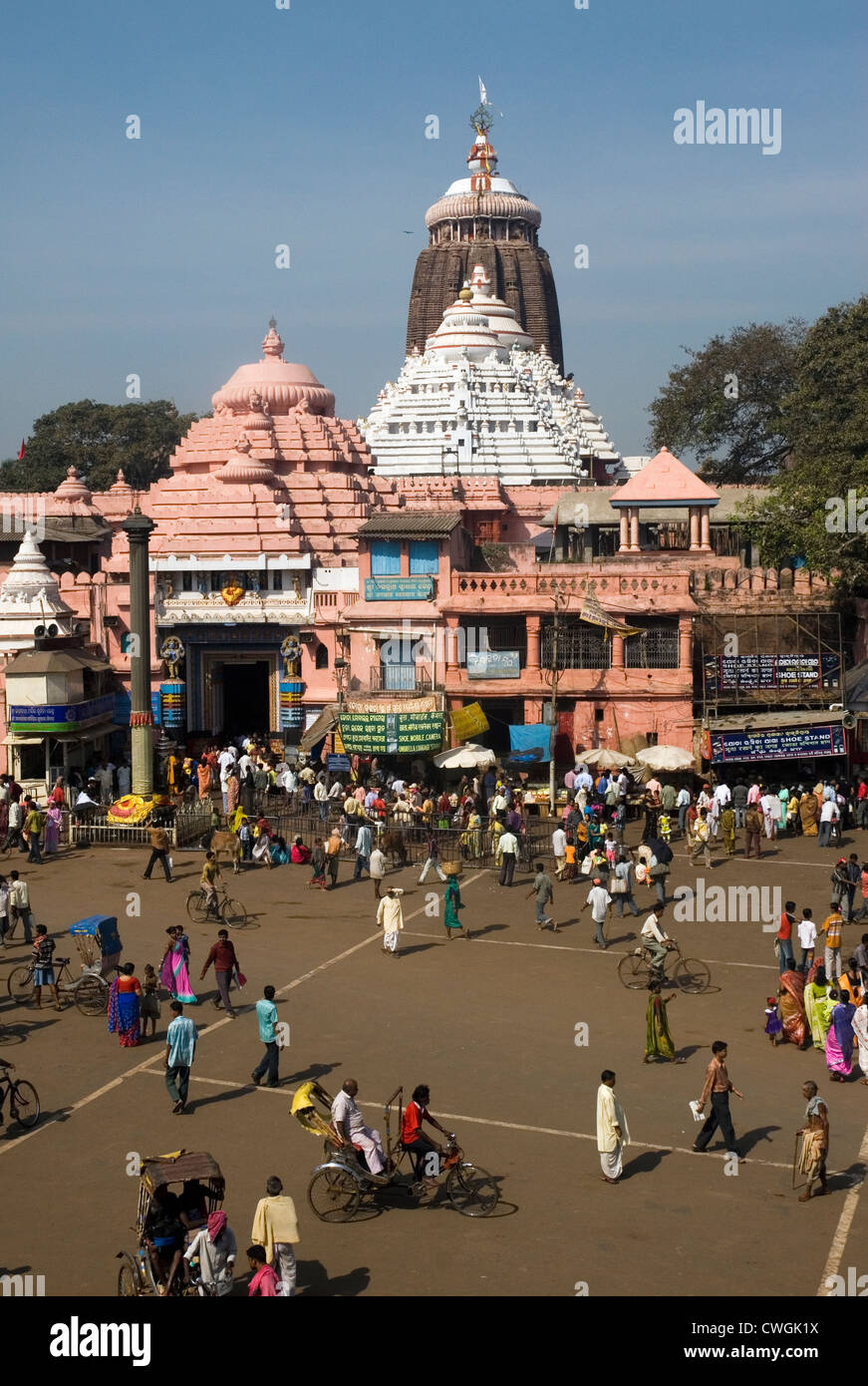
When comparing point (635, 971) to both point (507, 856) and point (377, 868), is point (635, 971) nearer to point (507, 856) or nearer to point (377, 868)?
point (507, 856)

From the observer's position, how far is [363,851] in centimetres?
2706

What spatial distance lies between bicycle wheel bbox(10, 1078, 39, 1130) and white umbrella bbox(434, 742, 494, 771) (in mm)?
16293

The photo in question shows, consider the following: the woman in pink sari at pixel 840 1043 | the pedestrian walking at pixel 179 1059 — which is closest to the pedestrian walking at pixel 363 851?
the pedestrian walking at pixel 179 1059

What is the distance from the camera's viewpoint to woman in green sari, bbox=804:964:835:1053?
18.3m

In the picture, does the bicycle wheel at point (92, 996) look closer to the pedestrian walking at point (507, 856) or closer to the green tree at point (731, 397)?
the pedestrian walking at point (507, 856)

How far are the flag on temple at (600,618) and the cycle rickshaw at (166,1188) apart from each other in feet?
71.6

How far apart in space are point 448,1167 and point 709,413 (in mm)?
49890

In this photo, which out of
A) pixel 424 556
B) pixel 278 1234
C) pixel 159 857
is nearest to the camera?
pixel 278 1234

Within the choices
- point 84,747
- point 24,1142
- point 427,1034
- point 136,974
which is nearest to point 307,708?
point 84,747

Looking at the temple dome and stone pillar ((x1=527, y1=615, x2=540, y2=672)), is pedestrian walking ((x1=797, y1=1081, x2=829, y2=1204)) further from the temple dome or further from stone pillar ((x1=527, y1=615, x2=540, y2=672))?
the temple dome

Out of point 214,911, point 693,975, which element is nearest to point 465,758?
point 214,911

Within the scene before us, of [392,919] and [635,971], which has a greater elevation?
[392,919]

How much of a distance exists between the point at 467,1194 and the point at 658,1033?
427cm

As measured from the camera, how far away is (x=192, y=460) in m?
46.2
